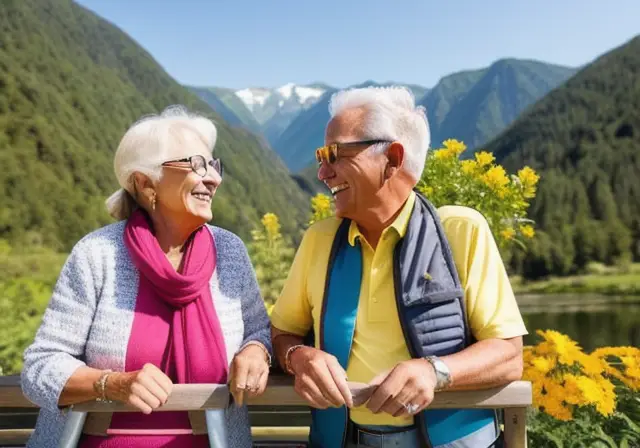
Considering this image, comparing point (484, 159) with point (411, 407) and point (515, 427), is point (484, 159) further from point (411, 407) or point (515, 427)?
point (411, 407)

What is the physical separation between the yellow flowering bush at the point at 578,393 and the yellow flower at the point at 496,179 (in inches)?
55.5

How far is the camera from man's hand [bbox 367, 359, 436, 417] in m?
1.52

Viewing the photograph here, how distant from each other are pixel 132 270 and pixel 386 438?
0.90 m

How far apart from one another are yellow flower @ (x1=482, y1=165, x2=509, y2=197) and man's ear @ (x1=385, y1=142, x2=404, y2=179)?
7.42 ft

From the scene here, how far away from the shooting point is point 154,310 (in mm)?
1817

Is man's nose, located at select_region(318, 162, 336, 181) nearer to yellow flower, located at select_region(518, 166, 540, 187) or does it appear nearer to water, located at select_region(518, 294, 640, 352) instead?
yellow flower, located at select_region(518, 166, 540, 187)

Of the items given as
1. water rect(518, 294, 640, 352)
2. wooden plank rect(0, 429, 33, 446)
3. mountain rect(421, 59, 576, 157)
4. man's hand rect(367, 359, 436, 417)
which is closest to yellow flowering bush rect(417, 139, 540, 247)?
man's hand rect(367, 359, 436, 417)

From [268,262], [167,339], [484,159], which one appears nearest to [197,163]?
[167,339]

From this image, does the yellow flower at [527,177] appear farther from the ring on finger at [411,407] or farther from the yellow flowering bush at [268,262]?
the yellow flowering bush at [268,262]

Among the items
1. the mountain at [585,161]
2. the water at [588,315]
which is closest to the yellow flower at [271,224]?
the water at [588,315]

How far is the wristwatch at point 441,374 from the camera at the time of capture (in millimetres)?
1573

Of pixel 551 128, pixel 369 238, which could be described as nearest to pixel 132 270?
pixel 369 238

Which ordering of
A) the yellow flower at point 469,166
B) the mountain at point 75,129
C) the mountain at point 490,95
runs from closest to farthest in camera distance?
the yellow flower at point 469,166, the mountain at point 75,129, the mountain at point 490,95

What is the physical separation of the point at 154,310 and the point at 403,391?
2.55ft
